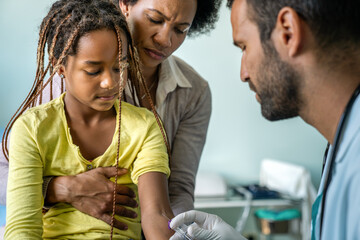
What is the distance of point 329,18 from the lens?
104cm

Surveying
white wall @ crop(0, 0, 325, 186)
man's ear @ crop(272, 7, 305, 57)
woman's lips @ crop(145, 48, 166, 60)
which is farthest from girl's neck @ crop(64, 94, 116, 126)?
white wall @ crop(0, 0, 325, 186)

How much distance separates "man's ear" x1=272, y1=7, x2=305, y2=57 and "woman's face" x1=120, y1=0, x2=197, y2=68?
57 centimetres

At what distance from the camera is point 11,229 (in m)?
1.19

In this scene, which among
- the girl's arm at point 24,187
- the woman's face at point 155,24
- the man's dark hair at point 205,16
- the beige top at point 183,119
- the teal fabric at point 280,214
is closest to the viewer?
the girl's arm at point 24,187

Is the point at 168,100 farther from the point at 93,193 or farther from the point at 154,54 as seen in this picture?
the point at 93,193

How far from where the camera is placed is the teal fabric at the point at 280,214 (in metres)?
3.58

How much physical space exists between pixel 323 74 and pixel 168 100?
81 centimetres

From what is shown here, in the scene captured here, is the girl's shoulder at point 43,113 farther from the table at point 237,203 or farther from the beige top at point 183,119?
the table at point 237,203

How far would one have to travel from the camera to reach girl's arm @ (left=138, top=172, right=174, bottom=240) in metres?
1.29

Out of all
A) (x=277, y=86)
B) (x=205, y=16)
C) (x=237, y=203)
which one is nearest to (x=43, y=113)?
(x=277, y=86)

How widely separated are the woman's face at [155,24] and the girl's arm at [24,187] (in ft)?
1.63

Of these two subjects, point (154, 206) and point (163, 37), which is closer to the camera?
point (154, 206)

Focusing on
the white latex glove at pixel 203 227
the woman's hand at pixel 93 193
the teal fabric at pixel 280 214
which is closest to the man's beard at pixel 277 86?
the white latex glove at pixel 203 227

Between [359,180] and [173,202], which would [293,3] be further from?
[173,202]
